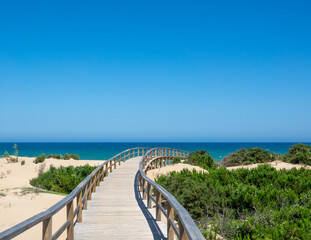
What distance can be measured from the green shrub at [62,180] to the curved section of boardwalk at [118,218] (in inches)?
212

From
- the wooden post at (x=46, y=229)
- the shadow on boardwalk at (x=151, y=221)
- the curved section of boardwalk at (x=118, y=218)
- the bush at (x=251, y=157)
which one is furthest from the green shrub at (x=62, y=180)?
the bush at (x=251, y=157)

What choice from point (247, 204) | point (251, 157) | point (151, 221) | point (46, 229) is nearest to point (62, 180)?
point (247, 204)

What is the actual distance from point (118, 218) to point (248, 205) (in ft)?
17.5

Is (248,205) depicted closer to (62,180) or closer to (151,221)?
(151,221)

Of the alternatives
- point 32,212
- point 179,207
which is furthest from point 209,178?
point 179,207

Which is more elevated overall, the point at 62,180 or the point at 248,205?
the point at 248,205

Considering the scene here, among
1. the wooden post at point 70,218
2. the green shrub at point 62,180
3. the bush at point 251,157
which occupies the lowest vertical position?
the green shrub at point 62,180

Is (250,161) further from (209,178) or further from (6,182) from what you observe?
(6,182)

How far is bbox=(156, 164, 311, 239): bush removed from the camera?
689cm

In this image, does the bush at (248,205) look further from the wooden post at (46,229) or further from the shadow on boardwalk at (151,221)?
the wooden post at (46,229)

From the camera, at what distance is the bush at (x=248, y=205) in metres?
6.89

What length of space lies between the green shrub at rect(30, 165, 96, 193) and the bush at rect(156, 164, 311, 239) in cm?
588

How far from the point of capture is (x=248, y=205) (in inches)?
436

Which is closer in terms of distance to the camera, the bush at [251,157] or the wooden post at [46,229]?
the wooden post at [46,229]
